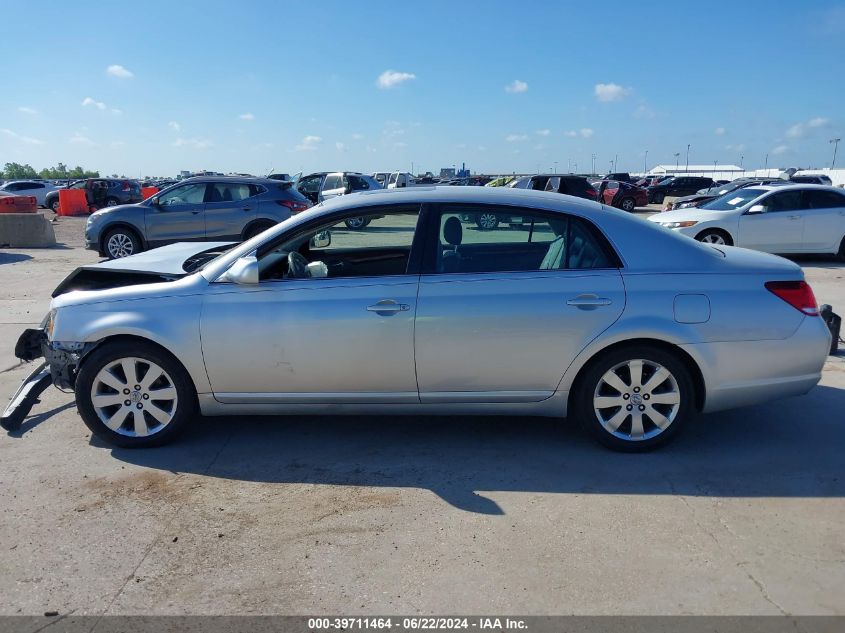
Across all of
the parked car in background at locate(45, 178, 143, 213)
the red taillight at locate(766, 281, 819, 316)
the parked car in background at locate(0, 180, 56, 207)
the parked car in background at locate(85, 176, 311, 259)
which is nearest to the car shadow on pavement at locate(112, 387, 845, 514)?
the red taillight at locate(766, 281, 819, 316)

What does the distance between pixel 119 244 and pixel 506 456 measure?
11577 mm

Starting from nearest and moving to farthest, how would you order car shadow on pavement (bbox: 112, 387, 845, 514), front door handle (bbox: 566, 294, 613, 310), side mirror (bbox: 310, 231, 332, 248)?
car shadow on pavement (bbox: 112, 387, 845, 514) < front door handle (bbox: 566, 294, 613, 310) < side mirror (bbox: 310, 231, 332, 248)

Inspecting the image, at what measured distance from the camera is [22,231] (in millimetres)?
16766

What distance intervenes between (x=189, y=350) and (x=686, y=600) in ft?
10.2

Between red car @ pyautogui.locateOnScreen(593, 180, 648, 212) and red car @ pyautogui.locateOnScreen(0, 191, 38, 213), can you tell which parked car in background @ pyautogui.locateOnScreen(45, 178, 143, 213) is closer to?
red car @ pyautogui.locateOnScreen(0, 191, 38, 213)

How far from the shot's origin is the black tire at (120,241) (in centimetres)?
1349

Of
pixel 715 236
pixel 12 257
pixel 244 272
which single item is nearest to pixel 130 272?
pixel 244 272

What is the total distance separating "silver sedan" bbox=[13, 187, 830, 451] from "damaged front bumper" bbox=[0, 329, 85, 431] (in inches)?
1.4

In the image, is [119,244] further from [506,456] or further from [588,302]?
[588,302]

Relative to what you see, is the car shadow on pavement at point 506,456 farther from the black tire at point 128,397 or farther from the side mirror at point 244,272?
the side mirror at point 244,272

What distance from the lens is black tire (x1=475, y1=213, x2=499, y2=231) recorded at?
14.3ft

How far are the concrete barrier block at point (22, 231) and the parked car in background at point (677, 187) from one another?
33.2 m

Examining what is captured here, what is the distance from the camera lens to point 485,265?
14.1 feet

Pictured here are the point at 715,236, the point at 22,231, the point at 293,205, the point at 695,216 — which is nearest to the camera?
the point at 715,236
